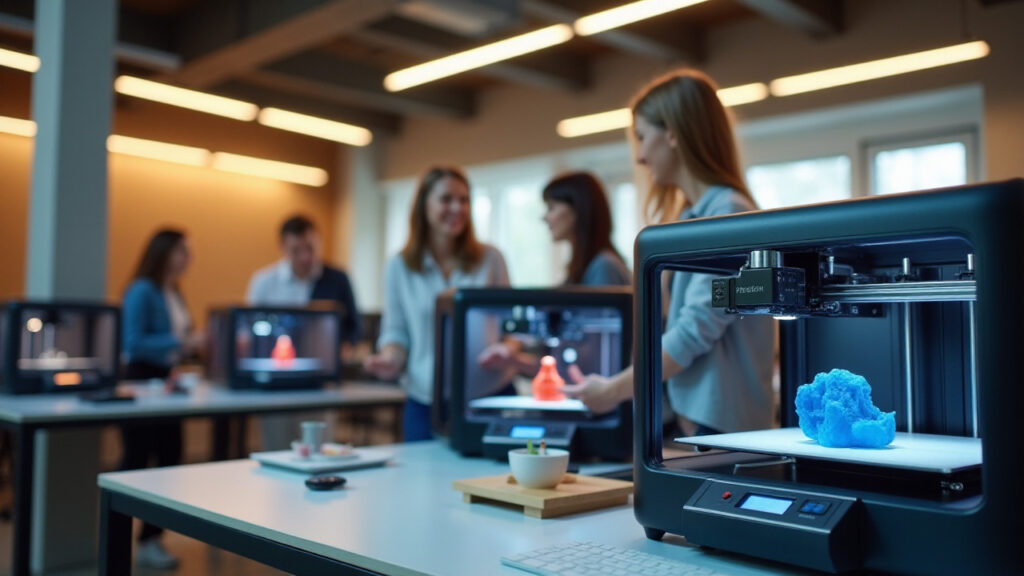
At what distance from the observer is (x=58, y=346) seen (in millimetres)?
3191

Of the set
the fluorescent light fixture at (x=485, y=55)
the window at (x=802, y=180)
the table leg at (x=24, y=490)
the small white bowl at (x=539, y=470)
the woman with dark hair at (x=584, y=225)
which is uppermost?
the fluorescent light fixture at (x=485, y=55)

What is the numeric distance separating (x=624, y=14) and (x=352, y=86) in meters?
2.91

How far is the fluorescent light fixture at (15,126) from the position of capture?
600 centimetres

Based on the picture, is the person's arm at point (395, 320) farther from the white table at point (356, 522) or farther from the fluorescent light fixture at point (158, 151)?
the fluorescent light fixture at point (158, 151)

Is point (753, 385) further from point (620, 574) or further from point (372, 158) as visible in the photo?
point (372, 158)

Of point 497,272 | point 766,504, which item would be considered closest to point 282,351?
point 497,272

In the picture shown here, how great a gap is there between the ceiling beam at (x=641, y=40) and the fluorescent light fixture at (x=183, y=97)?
102 inches

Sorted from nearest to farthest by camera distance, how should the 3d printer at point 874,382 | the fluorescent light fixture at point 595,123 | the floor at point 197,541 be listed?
the 3d printer at point 874,382 < the floor at point 197,541 < the fluorescent light fixture at point 595,123

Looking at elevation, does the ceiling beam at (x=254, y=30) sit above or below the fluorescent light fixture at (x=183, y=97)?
above

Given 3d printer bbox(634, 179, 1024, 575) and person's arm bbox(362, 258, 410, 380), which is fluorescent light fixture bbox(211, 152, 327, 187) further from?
3d printer bbox(634, 179, 1024, 575)

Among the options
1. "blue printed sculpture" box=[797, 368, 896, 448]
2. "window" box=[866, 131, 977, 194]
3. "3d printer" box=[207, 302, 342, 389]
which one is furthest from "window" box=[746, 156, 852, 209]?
"blue printed sculpture" box=[797, 368, 896, 448]

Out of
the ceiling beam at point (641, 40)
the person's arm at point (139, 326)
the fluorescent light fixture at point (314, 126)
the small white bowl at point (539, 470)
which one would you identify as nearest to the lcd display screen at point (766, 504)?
the small white bowl at point (539, 470)

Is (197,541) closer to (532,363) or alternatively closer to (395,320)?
(395,320)

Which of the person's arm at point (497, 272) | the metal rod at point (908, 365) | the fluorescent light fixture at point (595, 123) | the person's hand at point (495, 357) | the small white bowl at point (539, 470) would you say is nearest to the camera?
the metal rod at point (908, 365)
